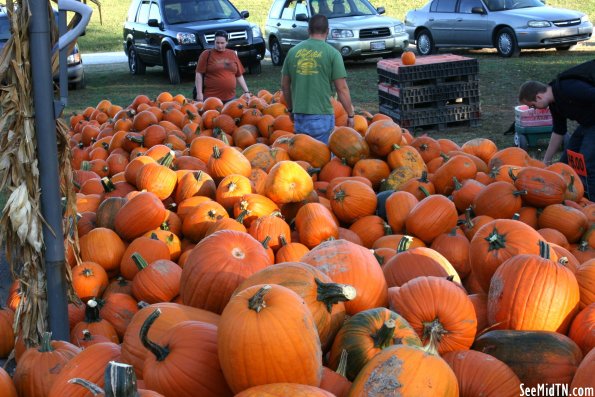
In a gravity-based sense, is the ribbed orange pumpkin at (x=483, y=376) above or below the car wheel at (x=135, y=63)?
above

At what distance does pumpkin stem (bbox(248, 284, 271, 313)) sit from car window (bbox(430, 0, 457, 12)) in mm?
19595

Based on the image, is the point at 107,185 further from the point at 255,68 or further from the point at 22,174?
the point at 255,68

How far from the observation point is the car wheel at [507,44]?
19.4 meters

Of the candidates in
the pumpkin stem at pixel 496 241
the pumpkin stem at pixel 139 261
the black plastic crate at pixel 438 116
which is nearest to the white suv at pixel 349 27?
the black plastic crate at pixel 438 116

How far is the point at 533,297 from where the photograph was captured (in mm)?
2771

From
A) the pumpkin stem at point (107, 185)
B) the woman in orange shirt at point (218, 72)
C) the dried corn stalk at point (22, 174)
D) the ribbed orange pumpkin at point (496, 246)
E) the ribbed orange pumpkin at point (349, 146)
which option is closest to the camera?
the ribbed orange pumpkin at point (496, 246)

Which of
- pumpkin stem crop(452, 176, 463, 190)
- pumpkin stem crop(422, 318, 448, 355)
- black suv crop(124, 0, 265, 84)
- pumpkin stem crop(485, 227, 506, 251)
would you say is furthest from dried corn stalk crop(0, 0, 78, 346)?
black suv crop(124, 0, 265, 84)

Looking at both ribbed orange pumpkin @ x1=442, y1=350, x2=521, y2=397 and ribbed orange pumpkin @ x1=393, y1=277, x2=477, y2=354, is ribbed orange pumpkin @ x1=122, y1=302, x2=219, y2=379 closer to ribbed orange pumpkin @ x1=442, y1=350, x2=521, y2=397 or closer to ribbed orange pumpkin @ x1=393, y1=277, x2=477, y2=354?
ribbed orange pumpkin @ x1=393, y1=277, x2=477, y2=354

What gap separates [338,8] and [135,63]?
5.54 metres

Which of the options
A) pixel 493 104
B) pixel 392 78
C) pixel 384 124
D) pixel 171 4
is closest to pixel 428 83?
pixel 392 78

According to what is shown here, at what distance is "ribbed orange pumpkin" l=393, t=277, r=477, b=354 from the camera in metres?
2.64

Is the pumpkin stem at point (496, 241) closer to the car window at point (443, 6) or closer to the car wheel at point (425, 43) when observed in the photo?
the car window at point (443, 6)

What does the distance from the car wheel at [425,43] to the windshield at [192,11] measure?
212 inches

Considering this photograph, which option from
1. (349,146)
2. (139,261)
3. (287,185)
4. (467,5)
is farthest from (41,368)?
(467,5)
